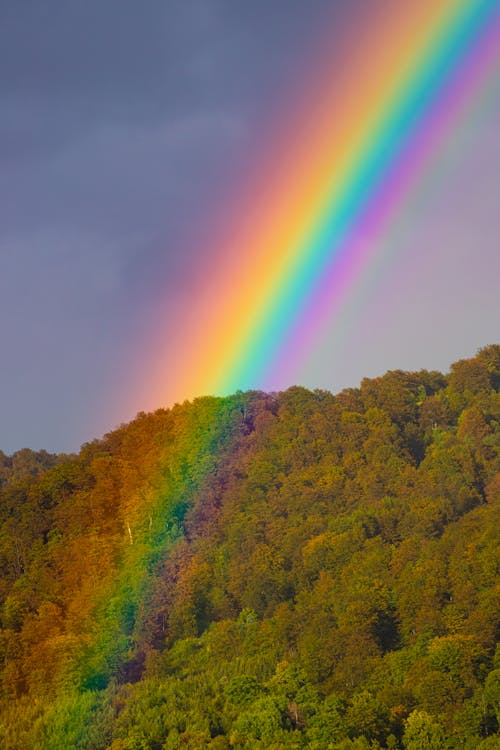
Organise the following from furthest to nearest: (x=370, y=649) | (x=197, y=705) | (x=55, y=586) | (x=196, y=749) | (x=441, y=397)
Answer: (x=441, y=397) → (x=55, y=586) → (x=370, y=649) → (x=197, y=705) → (x=196, y=749)

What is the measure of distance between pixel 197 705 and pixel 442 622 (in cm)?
1747

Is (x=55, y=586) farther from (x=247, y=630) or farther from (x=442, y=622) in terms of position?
(x=442, y=622)

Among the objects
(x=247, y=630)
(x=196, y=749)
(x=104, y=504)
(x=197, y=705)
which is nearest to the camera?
(x=196, y=749)

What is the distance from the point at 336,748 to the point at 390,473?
139 feet

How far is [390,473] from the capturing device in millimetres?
79062

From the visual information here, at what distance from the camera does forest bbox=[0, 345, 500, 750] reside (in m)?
42.7

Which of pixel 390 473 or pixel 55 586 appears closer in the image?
pixel 55 586

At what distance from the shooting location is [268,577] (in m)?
65.8

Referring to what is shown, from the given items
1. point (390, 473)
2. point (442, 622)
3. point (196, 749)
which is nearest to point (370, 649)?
point (442, 622)

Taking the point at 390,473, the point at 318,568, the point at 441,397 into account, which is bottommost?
the point at 318,568

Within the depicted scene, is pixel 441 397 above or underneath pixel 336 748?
above

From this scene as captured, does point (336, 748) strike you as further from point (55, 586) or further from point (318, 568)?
point (55, 586)

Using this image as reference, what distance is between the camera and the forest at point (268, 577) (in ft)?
140

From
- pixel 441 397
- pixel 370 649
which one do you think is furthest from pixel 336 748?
pixel 441 397
